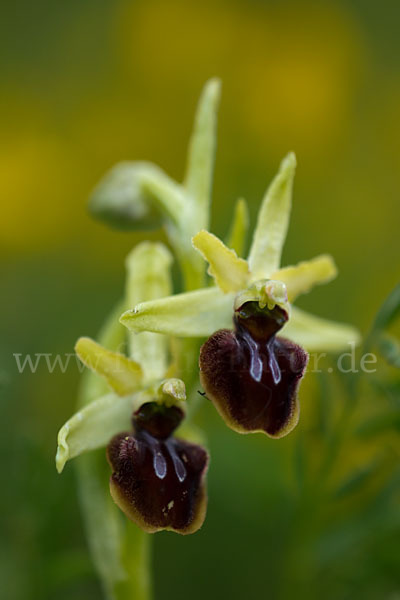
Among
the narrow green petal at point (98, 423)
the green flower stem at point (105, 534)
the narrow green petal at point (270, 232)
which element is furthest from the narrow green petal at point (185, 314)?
the green flower stem at point (105, 534)

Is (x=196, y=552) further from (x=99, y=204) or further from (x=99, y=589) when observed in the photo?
(x=99, y=204)

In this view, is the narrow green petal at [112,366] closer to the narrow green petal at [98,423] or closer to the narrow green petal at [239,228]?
the narrow green petal at [98,423]

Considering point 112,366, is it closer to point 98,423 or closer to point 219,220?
point 98,423

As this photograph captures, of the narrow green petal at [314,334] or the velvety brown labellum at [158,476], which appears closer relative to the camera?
the velvety brown labellum at [158,476]

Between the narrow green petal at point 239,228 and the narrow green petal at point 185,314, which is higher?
the narrow green petal at point 239,228

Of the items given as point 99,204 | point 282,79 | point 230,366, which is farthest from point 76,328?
point 282,79

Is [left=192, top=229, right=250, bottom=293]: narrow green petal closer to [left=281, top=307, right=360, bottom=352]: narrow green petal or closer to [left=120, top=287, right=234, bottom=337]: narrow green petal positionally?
[left=120, top=287, right=234, bottom=337]: narrow green petal

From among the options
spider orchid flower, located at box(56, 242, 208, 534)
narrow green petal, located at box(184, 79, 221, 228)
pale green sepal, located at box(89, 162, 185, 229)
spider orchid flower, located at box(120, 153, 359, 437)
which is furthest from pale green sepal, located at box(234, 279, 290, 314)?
pale green sepal, located at box(89, 162, 185, 229)

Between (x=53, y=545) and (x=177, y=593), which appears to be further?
(x=177, y=593)
